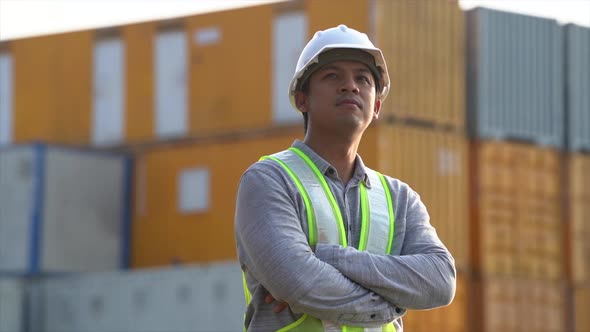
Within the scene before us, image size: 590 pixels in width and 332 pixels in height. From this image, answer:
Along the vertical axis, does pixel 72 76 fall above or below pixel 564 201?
above

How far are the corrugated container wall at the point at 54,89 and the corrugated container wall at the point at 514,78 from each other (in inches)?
344

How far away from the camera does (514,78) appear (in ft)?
90.3

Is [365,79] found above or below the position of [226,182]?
below

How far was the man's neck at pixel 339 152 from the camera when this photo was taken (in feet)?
12.9

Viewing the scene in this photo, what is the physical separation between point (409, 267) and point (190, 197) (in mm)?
25486

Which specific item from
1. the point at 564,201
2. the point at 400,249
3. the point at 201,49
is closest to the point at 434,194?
the point at 564,201

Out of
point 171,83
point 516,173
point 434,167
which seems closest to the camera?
point 434,167

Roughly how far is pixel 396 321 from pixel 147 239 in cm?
2606

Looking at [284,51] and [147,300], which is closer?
[147,300]

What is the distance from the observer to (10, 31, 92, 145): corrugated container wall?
102 feet

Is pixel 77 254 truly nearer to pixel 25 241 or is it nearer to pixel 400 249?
pixel 25 241

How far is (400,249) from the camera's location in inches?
156

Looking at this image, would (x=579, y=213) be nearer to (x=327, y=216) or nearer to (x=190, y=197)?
(x=190, y=197)

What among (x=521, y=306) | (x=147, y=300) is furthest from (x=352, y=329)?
(x=521, y=306)
